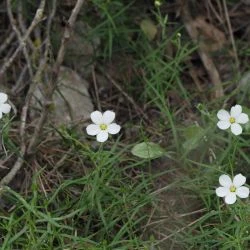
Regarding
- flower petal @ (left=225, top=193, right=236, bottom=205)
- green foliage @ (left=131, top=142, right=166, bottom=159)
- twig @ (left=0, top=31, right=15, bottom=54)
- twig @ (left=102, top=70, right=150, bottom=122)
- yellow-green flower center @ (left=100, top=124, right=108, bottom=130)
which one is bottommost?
twig @ (left=102, top=70, right=150, bottom=122)

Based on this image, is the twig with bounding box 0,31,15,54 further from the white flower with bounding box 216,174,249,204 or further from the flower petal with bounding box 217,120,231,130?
the white flower with bounding box 216,174,249,204

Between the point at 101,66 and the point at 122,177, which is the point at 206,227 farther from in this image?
the point at 101,66

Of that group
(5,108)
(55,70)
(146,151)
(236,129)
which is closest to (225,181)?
(236,129)

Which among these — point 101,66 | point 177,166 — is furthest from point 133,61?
point 177,166

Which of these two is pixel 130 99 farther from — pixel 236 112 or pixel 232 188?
pixel 232 188

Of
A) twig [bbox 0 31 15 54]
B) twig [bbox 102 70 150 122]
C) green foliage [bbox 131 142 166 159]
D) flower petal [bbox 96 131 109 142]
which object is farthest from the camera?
twig [bbox 0 31 15 54]

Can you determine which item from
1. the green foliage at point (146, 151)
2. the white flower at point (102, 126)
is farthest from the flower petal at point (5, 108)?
the green foliage at point (146, 151)

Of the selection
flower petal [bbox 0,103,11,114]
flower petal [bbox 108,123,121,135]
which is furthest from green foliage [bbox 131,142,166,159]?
flower petal [bbox 0,103,11,114]
